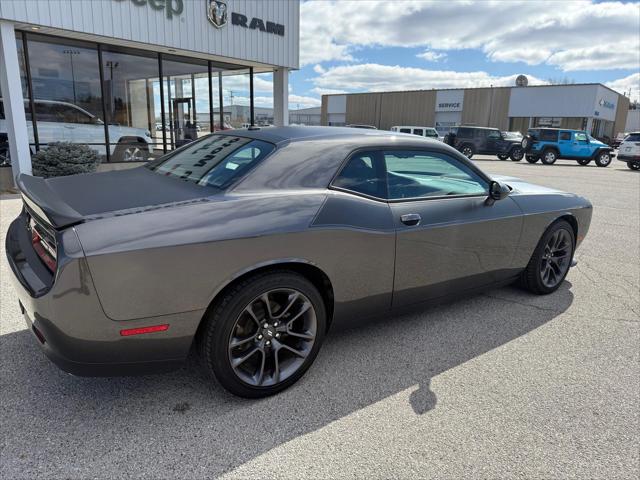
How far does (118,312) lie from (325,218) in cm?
120

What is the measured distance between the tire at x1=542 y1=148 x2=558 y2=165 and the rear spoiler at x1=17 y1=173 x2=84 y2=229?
24.6 meters

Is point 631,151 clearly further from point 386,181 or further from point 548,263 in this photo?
point 386,181

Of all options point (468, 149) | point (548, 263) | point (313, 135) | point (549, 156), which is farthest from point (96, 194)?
point (468, 149)

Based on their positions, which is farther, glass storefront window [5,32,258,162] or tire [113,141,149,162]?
tire [113,141,149,162]

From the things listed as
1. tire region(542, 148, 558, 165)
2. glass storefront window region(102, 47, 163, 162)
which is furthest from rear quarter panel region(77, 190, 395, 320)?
tire region(542, 148, 558, 165)

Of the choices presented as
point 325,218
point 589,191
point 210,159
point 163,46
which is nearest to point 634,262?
point 325,218

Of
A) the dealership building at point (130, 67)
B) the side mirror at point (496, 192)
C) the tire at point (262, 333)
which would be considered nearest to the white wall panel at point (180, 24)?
the dealership building at point (130, 67)

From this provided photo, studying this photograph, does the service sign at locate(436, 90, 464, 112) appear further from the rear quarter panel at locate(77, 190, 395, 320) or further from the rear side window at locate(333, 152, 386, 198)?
the rear quarter panel at locate(77, 190, 395, 320)

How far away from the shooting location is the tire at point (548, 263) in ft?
13.4

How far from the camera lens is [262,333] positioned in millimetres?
2551

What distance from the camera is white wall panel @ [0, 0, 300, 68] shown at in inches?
351

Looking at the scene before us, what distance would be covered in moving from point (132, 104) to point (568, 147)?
20.5m

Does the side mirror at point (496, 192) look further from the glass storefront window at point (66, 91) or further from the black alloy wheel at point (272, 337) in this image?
the glass storefront window at point (66, 91)

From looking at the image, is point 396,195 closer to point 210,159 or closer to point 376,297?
point 376,297
